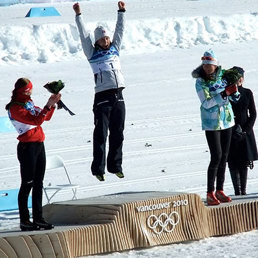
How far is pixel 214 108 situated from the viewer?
8.97 m

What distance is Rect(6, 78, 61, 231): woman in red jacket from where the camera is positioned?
8.06m

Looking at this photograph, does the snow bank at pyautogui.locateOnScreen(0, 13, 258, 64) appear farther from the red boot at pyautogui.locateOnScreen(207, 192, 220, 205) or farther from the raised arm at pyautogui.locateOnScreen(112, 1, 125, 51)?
the red boot at pyautogui.locateOnScreen(207, 192, 220, 205)

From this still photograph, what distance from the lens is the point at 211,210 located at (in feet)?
29.5

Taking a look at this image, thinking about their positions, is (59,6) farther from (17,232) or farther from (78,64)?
(17,232)

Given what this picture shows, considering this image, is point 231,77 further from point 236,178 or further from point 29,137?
point 29,137

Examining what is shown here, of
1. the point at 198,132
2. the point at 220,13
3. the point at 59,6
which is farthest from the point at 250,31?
the point at 198,132

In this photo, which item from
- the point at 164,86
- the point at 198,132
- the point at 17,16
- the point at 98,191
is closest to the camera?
the point at 98,191

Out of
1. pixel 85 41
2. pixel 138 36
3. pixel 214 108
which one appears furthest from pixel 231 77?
pixel 138 36

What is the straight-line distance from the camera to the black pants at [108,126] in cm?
951

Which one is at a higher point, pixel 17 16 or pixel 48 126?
pixel 17 16

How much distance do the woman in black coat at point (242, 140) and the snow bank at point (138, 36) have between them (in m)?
10.9

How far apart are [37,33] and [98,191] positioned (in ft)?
32.5

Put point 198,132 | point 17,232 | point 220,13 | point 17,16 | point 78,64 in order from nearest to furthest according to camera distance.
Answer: point 17,232
point 198,132
point 78,64
point 17,16
point 220,13

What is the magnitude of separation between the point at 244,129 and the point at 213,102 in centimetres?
136
